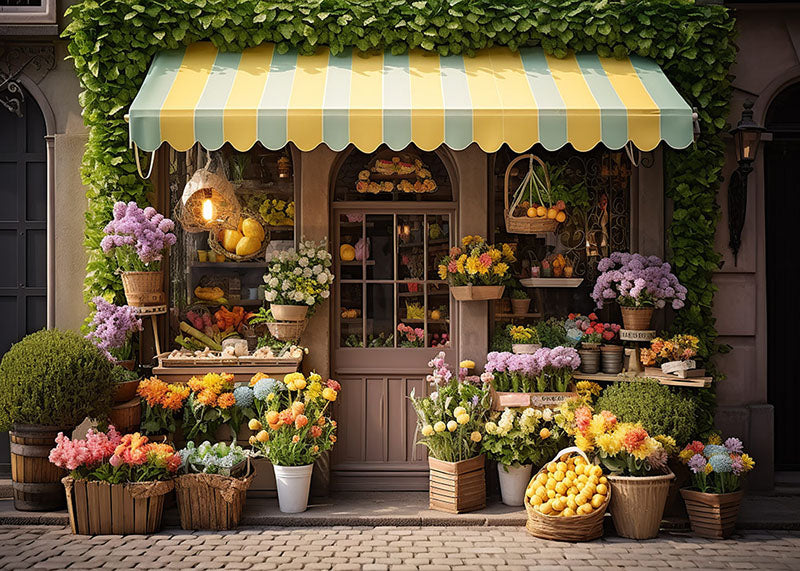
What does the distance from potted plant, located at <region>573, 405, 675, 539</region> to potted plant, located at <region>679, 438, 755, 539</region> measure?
0.27 metres

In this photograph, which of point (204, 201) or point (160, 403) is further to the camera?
point (204, 201)

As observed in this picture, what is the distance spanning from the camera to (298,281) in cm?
753

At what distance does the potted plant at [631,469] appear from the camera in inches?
251

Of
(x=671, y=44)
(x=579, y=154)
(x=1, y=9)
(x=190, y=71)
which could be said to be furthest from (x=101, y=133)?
(x=671, y=44)

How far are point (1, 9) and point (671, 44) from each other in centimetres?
663

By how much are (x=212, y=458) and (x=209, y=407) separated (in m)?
0.66

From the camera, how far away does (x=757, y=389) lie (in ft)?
26.2

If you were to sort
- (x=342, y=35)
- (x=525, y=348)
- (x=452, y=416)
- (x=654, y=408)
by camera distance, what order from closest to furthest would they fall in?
(x=654, y=408) < (x=452, y=416) < (x=342, y=35) < (x=525, y=348)

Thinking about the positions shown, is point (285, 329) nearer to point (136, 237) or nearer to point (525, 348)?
point (136, 237)

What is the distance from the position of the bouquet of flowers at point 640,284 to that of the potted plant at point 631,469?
1413mm

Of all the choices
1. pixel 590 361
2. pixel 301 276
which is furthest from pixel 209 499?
pixel 590 361

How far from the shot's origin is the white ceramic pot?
692 centimetres

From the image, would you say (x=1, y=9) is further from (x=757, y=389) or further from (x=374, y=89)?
(x=757, y=389)

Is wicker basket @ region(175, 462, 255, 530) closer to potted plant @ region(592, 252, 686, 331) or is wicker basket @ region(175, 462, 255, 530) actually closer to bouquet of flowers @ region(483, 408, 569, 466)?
bouquet of flowers @ region(483, 408, 569, 466)
